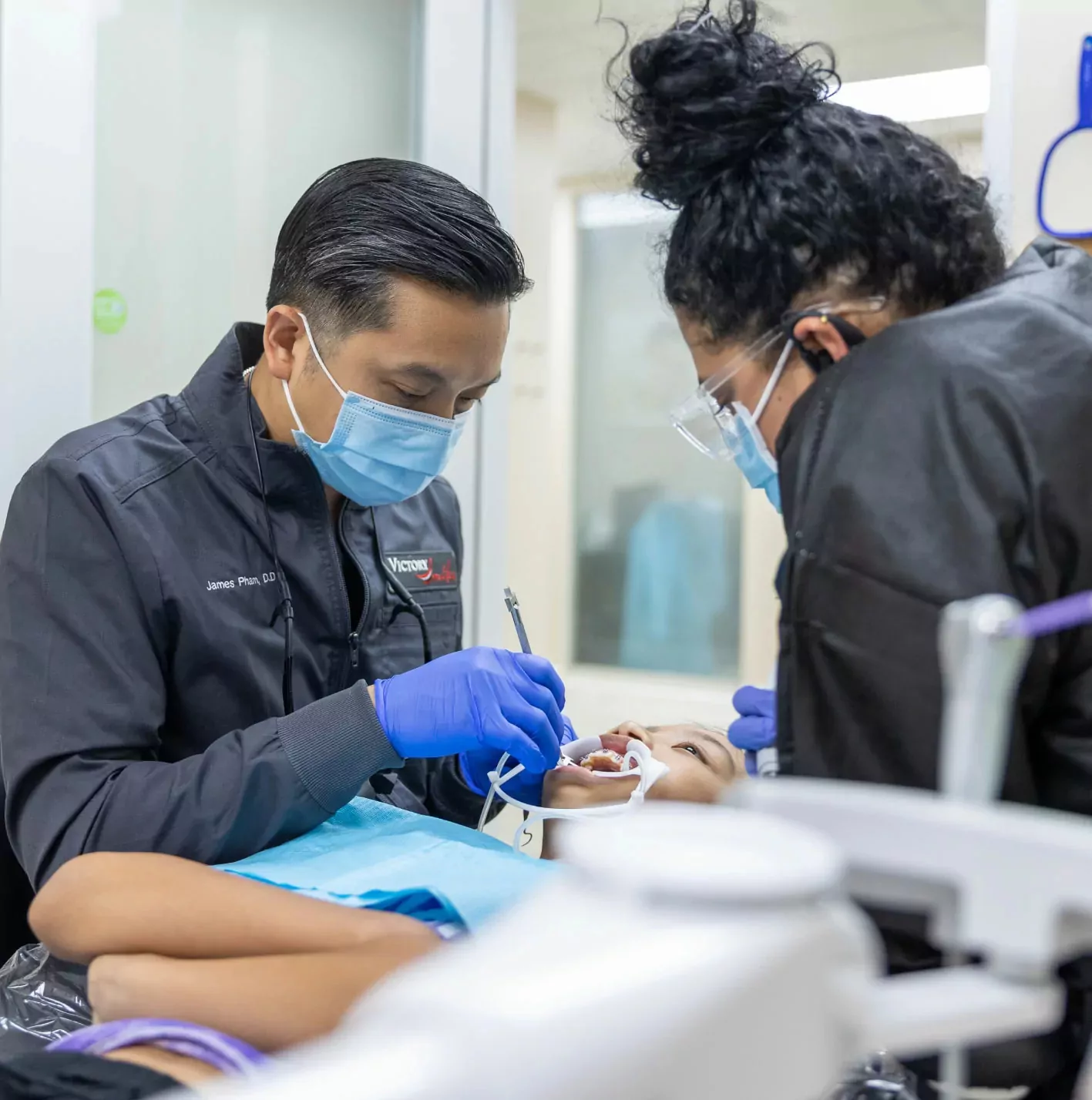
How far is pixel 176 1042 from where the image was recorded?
3.53 ft

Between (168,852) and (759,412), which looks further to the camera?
(168,852)

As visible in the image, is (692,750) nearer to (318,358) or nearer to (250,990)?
(318,358)

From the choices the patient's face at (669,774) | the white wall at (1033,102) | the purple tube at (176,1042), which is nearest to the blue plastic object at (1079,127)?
the white wall at (1033,102)

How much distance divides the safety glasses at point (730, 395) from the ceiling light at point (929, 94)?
2431 millimetres

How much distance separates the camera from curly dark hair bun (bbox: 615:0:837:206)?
1239 mm

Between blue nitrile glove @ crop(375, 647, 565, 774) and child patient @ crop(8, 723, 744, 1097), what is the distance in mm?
138

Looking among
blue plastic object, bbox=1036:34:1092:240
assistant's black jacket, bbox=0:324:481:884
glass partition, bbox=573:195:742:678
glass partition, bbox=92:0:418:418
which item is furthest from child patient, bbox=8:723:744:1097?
glass partition, bbox=573:195:742:678

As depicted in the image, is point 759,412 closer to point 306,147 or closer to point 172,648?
point 172,648

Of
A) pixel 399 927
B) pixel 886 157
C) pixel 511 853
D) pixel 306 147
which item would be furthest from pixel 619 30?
pixel 399 927

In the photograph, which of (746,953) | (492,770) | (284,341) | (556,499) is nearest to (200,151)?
(284,341)

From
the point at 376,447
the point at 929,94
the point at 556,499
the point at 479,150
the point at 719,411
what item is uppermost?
the point at 929,94

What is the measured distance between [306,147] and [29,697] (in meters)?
1.40

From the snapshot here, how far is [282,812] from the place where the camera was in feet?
4.79

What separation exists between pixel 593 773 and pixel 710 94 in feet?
3.35
